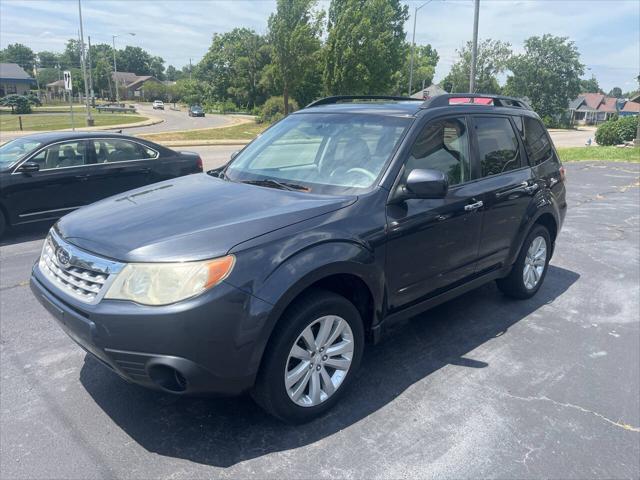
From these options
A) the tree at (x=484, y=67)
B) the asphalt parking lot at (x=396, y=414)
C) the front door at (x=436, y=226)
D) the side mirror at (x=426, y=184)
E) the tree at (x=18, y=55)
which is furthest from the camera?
the tree at (x=18, y=55)

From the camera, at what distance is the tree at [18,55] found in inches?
5458

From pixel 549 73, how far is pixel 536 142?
82.8 meters

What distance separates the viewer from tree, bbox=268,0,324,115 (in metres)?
33.9

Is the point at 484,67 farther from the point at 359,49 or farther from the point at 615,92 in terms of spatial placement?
the point at 615,92

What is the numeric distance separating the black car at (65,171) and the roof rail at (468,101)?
569cm

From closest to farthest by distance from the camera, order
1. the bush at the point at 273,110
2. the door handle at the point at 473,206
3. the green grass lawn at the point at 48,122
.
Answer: the door handle at the point at 473,206 → the green grass lawn at the point at 48,122 → the bush at the point at 273,110

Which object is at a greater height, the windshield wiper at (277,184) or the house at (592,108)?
the house at (592,108)

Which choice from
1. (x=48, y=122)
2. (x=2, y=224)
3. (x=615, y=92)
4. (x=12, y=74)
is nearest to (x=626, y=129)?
(x=2, y=224)

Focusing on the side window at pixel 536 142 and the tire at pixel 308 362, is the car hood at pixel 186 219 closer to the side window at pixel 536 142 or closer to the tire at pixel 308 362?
the tire at pixel 308 362

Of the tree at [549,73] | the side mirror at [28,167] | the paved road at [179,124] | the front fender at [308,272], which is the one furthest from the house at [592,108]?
the front fender at [308,272]

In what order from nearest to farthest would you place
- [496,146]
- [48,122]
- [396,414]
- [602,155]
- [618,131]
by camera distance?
[396,414], [496,146], [602,155], [618,131], [48,122]

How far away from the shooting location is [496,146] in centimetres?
434

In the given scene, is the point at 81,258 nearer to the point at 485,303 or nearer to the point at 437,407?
the point at 437,407

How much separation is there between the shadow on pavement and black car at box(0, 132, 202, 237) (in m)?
4.40
